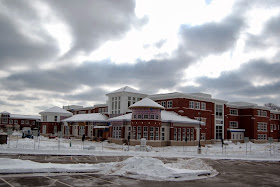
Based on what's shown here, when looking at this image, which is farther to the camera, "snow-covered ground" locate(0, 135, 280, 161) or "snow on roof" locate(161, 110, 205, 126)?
"snow on roof" locate(161, 110, 205, 126)

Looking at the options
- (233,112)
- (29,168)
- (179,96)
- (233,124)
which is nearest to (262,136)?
(233,124)

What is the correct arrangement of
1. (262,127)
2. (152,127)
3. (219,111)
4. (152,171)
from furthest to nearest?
(262,127) → (219,111) → (152,127) → (152,171)

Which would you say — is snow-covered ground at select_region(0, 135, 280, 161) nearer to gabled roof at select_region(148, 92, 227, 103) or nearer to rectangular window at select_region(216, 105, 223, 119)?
gabled roof at select_region(148, 92, 227, 103)

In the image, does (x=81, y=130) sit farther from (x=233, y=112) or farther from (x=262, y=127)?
(x=262, y=127)

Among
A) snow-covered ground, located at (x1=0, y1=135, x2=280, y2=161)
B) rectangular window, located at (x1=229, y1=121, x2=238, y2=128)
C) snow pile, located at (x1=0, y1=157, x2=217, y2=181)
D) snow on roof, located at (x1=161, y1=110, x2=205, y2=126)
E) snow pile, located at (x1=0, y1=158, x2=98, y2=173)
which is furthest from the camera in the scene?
rectangular window, located at (x1=229, y1=121, x2=238, y2=128)

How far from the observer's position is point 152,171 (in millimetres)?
18844

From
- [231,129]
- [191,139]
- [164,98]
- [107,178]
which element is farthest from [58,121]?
[107,178]

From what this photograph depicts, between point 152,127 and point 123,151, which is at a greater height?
point 152,127

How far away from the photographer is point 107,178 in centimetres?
1755

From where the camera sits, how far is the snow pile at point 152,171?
18130mm

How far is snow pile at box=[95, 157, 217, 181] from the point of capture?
1813 centimetres

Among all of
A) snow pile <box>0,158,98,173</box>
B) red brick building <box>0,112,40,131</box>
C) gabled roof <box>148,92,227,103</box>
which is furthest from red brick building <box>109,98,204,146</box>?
red brick building <box>0,112,40,131</box>

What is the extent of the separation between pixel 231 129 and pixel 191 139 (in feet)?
73.2

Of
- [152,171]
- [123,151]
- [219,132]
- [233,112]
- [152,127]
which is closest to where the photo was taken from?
[152,171]
